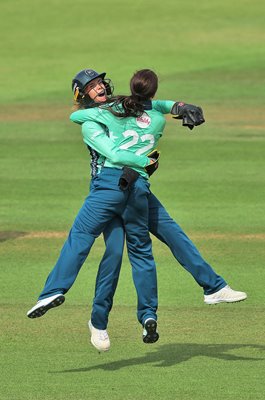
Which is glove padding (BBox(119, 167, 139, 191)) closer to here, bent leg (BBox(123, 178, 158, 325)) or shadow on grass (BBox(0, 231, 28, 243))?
bent leg (BBox(123, 178, 158, 325))

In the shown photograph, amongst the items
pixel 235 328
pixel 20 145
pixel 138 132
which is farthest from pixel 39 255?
pixel 20 145

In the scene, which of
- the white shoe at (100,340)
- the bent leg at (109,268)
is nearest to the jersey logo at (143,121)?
the bent leg at (109,268)

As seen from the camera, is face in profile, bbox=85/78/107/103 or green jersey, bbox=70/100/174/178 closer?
green jersey, bbox=70/100/174/178

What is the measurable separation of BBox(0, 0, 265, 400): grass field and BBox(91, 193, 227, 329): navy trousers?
0.49m

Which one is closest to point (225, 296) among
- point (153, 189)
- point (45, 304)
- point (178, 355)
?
point (178, 355)

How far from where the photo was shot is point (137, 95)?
30.2ft

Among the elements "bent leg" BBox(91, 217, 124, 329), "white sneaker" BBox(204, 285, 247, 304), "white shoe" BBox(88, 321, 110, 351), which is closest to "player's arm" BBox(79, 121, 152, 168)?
"bent leg" BBox(91, 217, 124, 329)

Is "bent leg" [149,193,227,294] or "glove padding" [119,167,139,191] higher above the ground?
"glove padding" [119,167,139,191]

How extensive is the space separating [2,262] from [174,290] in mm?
2180

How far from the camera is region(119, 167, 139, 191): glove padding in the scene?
9148mm

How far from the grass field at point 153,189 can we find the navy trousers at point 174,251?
49 cm

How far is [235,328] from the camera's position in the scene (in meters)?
10.7

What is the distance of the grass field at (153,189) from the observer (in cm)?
938

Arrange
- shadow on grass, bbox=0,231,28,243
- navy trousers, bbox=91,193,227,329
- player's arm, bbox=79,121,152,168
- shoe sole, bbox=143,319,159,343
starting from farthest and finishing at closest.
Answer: shadow on grass, bbox=0,231,28,243
navy trousers, bbox=91,193,227,329
shoe sole, bbox=143,319,159,343
player's arm, bbox=79,121,152,168
